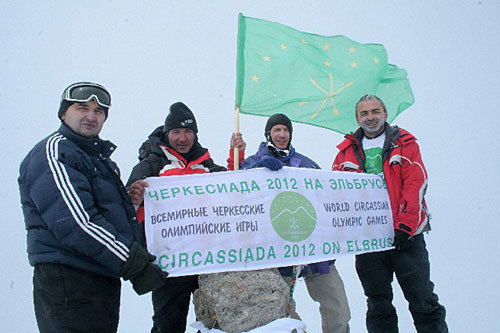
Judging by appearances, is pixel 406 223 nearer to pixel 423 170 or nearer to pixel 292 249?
pixel 423 170

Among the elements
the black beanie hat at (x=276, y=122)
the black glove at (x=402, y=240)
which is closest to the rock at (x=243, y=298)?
the black glove at (x=402, y=240)

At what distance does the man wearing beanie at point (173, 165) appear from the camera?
3.73 metres

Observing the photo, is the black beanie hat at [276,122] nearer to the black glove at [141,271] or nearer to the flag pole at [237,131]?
the flag pole at [237,131]

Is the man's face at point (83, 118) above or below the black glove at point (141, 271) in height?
above

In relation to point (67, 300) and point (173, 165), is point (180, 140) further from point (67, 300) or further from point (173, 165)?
point (67, 300)

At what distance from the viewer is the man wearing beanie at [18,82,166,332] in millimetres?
2539

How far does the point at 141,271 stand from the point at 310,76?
11.1 feet

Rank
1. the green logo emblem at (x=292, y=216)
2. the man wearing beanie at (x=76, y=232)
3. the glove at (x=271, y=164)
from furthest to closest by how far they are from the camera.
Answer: the glove at (x=271, y=164) → the green logo emblem at (x=292, y=216) → the man wearing beanie at (x=76, y=232)

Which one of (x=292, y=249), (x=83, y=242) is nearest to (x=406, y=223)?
(x=292, y=249)

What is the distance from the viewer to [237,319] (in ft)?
10.4

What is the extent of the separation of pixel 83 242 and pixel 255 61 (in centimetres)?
306

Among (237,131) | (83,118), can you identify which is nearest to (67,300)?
(83,118)

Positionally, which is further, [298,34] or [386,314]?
[298,34]

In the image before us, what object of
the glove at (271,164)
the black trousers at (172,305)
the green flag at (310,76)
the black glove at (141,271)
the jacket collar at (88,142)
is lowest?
the black trousers at (172,305)
